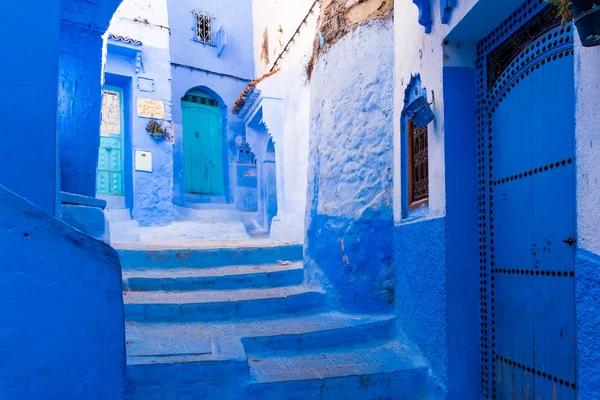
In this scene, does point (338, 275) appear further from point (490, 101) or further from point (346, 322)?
point (490, 101)

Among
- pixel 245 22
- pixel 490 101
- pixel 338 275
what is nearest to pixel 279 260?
pixel 338 275

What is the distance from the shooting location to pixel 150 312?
13.4ft

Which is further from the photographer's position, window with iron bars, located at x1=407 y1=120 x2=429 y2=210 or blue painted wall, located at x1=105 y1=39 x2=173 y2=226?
blue painted wall, located at x1=105 y1=39 x2=173 y2=226

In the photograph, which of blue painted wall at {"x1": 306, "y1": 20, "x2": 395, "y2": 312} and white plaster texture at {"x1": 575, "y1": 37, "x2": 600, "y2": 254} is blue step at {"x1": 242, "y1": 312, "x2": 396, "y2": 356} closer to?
blue painted wall at {"x1": 306, "y1": 20, "x2": 395, "y2": 312}

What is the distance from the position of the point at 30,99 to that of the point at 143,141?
245 inches

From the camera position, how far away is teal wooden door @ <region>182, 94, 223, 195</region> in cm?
1155

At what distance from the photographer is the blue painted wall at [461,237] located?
3.28m

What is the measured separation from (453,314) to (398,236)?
109cm

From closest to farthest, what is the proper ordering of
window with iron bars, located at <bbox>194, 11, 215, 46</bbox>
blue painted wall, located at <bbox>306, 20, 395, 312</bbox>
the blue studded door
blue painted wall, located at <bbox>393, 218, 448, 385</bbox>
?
1. the blue studded door
2. blue painted wall, located at <bbox>393, 218, 448, 385</bbox>
3. blue painted wall, located at <bbox>306, 20, 395, 312</bbox>
4. window with iron bars, located at <bbox>194, 11, 215, 46</bbox>

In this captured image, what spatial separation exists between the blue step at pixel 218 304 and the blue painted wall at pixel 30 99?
1.32m

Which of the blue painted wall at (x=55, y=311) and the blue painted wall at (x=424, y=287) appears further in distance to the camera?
the blue painted wall at (x=424, y=287)

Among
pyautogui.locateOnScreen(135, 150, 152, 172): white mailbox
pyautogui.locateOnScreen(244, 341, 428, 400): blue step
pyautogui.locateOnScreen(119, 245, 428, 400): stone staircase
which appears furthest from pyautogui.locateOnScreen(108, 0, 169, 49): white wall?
pyautogui.locateOnScreen(244, 341, 428, 400): blue step

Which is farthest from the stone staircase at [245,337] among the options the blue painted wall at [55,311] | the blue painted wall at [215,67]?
the blue painted wall at [215,67]

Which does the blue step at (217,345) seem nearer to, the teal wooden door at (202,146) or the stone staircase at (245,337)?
the stone staircase at (245,337)
